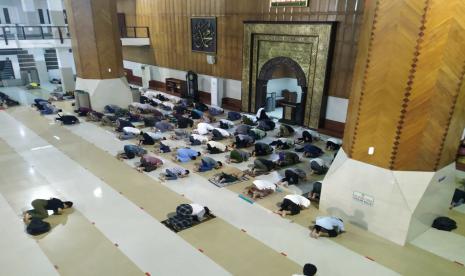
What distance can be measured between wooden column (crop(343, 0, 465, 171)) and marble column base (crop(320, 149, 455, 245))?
0.70 ft

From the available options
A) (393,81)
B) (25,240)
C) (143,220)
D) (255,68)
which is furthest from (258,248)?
(255,68)

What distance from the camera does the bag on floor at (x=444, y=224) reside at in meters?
6.92

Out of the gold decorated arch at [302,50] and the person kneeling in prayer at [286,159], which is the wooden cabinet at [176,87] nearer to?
the gold decorated arch at [302,50]

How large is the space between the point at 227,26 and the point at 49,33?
15.1 m

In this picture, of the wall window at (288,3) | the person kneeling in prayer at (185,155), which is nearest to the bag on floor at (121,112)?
the person kneeling in prayer at (185,155)

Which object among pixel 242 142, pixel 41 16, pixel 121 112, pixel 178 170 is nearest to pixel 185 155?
pixel 178 170

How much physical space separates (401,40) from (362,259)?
406 centimetres

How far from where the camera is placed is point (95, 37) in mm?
15266

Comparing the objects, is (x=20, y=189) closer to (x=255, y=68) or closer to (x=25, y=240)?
(x=25, y=240)

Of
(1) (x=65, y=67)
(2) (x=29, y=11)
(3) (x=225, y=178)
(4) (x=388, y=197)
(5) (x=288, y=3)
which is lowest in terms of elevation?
(3) (x=225, y=178)

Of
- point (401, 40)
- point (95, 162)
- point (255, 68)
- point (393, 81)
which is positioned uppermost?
point (401, 40)

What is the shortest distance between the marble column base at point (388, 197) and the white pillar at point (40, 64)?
22.7 meters

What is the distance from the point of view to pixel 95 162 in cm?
1013

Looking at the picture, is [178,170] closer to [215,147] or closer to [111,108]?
[215,147]
